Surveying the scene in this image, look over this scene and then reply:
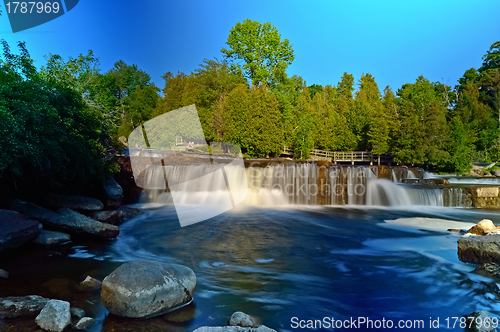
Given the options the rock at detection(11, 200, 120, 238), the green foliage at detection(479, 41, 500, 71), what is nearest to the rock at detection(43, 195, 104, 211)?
the rock at detection(11, 200, 120, 238)

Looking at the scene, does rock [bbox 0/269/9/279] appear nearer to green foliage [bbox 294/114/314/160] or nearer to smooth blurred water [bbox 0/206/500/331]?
smooth blurred water [bbox 0/206/500/331]

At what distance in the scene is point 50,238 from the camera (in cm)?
935

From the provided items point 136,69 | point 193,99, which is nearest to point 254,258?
point 193,99

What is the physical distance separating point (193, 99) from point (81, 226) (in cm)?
3004

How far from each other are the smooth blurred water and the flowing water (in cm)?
2

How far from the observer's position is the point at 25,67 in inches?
439

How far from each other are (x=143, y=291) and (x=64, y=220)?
6.28 meters

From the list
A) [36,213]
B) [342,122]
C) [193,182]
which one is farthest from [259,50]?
[36,213]

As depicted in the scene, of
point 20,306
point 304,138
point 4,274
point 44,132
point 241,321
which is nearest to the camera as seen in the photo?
point 241,321

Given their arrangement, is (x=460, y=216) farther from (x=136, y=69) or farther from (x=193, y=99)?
(x=136, y=69)

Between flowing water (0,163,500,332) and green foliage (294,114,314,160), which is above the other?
green foliage (294,114,314,160)

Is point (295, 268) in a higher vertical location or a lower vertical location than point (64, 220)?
lower

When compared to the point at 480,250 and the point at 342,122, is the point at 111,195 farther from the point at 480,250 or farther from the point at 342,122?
the point at 342,122

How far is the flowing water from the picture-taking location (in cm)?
596
